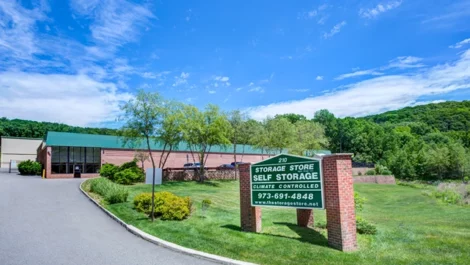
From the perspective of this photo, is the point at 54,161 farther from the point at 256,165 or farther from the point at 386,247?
the point at 386,247

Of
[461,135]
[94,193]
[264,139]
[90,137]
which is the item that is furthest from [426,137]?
[94,193]

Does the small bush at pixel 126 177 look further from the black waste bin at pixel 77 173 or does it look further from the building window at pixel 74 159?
the building window at pixel 74 159

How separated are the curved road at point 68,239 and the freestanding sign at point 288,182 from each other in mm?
3469

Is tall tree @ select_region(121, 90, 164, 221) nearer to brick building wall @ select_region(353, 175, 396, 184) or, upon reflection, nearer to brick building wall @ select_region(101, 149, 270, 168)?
brick building wall @ select_region(101, 149, 270, 168)

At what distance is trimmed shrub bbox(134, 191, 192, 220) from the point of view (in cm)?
1373

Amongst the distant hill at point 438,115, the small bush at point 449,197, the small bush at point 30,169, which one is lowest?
the small bush at point 449,197

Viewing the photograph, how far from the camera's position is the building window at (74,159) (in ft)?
126

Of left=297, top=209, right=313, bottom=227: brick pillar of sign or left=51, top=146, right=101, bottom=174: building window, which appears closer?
A: left=297, top=209, right=313, bottom=227: brick pillar of sign

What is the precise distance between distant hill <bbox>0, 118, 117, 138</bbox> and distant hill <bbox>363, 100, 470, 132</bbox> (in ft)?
373

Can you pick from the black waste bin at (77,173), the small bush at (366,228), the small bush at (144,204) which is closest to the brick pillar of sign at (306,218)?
the small bush at (366,228)

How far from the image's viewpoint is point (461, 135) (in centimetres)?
9394

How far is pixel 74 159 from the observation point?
1558 inches

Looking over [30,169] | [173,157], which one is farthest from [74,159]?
[173,157]

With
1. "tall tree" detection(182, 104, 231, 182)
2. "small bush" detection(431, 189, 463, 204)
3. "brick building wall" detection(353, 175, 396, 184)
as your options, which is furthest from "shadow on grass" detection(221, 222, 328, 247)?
"brick building wall" detection(353, 175, 396, 184)
